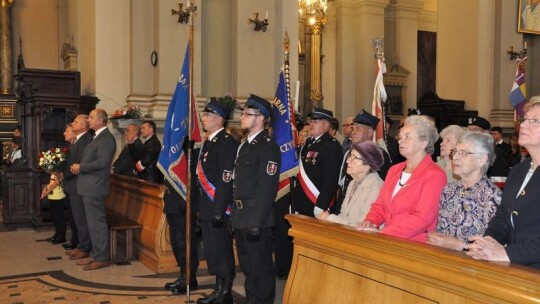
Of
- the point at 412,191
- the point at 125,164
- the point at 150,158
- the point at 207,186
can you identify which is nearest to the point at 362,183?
the point at 412,191

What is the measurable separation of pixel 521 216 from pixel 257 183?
2.26 meters

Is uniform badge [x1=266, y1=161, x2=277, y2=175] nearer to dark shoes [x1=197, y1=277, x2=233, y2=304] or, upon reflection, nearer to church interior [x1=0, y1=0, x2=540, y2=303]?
church interior [x1=0, y1=0, x2=540, y2=303]

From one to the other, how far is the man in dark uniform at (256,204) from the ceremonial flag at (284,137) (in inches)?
24.6

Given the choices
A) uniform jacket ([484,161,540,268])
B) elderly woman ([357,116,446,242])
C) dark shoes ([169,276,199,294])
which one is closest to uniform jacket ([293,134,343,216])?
dark shoes ([169,276,199,294])

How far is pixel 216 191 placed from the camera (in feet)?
16.4

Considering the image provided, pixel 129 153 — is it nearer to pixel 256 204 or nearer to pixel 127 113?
pixel 127 113

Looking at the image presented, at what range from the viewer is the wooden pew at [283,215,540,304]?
2467 millimetres

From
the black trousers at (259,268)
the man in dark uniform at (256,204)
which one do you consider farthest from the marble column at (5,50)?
the black trousers at (259,268)

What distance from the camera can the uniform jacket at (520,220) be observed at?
8.67 feet

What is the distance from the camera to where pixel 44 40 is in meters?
15.0

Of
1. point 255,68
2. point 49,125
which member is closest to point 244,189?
point 255,68

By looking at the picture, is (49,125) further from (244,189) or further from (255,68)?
(244,189)

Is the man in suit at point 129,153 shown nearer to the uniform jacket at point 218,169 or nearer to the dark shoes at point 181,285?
the dark shoes at point 181,285

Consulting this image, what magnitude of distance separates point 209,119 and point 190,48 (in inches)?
29.4
